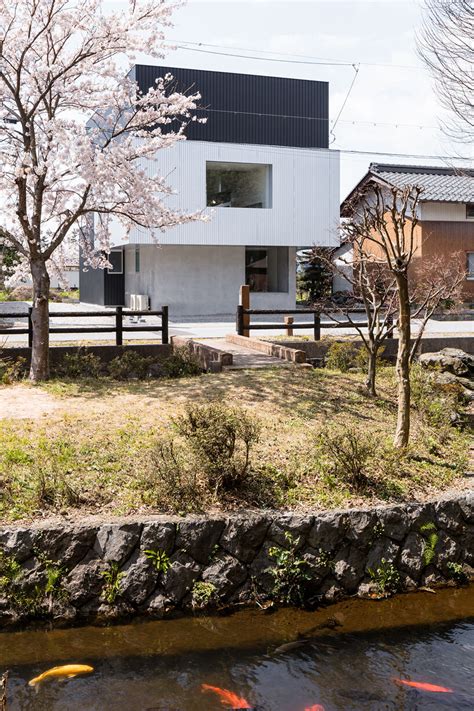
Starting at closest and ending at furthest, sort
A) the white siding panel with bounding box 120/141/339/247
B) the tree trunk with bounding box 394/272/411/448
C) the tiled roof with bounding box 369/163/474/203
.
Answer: the tree trunk with bounding box 394/272/411/448
the white siding panel with bounding box 120/141/339/247
the tiled roof with bounding box 369/163/474/203

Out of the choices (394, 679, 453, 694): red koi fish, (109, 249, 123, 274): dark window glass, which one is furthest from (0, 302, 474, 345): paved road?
(394, 679, 453, 694): red koi fish

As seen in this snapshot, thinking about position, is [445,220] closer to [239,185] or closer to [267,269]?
[267,269]

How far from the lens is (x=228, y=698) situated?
5656mm

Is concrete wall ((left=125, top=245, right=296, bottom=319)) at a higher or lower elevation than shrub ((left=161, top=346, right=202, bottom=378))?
higher

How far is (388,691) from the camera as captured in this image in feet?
19.0

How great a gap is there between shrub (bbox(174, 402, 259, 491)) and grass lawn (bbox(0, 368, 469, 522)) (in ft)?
0.60

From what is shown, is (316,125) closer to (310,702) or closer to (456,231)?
(456,231)

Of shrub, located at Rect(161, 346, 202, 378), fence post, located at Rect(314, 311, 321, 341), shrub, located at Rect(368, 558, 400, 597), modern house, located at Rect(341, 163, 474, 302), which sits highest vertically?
modern house, located at Rect(341, 163, 474, 302)

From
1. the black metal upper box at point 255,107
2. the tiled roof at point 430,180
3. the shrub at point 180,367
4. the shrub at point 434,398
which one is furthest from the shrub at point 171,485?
the tiled roof at point 430,180

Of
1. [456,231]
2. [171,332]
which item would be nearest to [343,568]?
[171,332]

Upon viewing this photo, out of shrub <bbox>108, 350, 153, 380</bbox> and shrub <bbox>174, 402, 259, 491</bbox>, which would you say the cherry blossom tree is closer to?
shrub <bbox>108, 350, 153, 380</bbox>

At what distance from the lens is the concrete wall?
30641 millimetres

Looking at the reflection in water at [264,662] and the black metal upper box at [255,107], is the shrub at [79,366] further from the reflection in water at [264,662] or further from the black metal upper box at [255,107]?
the black metal upper box at [255,107]

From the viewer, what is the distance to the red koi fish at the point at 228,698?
556 centimetres
